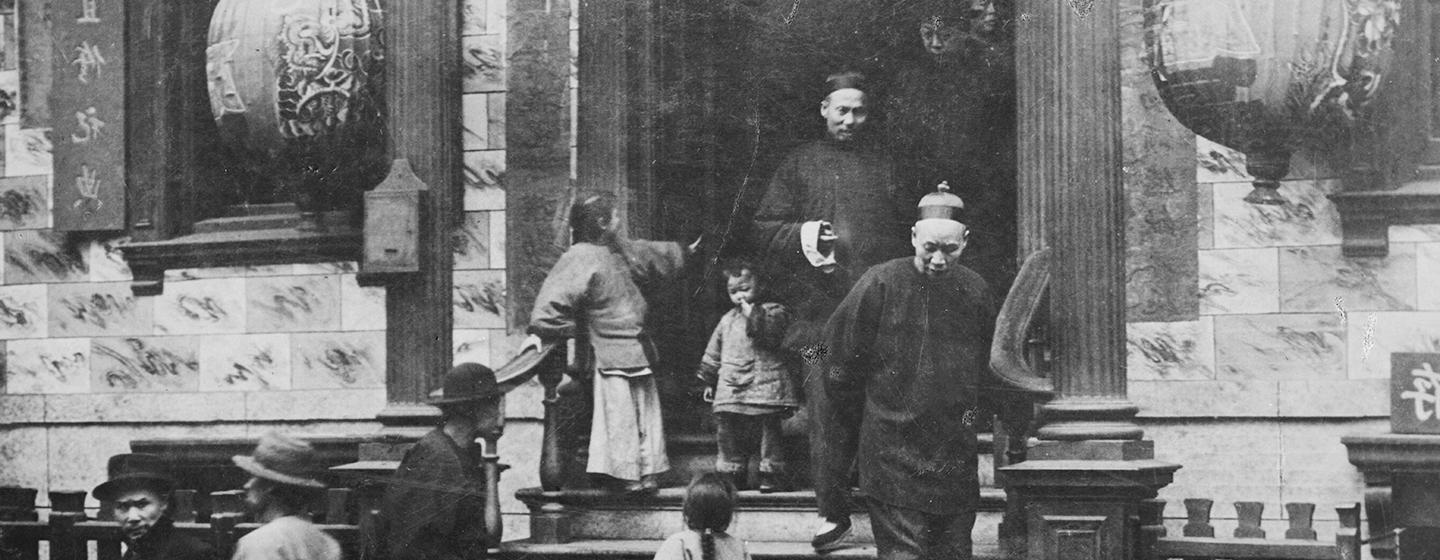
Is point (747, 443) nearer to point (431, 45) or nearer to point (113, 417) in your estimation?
point (431, 45)

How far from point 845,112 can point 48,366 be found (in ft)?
18.3

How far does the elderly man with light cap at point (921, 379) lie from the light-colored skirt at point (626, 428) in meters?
1.24

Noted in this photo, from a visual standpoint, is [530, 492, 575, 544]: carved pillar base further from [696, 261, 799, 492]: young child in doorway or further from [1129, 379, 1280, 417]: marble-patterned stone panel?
[1129, 379, 1280, 417]: marble-patterned stone panel

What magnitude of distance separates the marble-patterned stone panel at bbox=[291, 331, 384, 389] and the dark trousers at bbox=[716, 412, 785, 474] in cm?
275

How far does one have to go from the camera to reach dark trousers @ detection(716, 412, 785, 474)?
9.72m

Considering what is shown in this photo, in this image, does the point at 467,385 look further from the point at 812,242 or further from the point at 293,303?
the point at 293,303

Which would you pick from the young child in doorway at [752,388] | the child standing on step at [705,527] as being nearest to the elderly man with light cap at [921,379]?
the young child in doorway at [752,388]

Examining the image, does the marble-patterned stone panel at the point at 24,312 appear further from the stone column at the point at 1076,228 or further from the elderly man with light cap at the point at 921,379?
the stone column at the point at 1076,228

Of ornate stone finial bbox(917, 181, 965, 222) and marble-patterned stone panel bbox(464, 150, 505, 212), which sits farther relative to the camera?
marble-patterned stone panel bbox(464, 150, 505, 212)

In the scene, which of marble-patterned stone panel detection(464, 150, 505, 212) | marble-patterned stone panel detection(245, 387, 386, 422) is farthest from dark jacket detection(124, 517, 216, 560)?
A: marble-patterned stone panel detection(464, 150, 505, 212)

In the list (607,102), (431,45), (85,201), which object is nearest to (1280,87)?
(607,102)

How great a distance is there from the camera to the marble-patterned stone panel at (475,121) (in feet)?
37.0

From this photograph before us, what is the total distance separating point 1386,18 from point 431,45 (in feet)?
15.9

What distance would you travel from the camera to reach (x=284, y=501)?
7035mm
